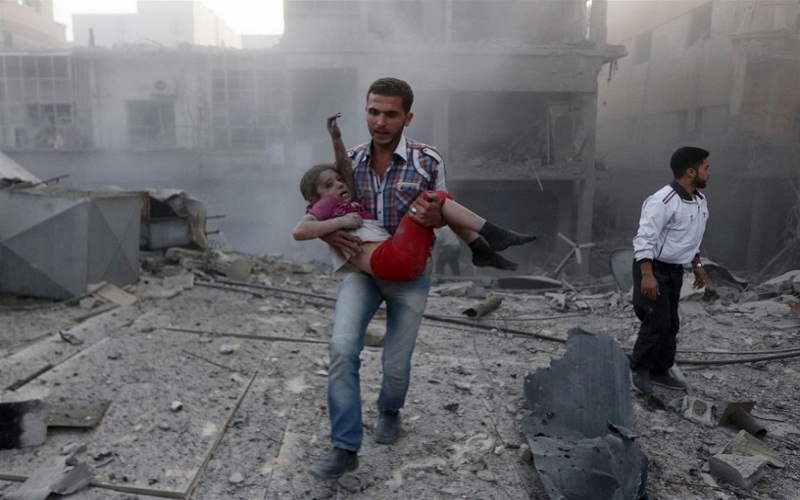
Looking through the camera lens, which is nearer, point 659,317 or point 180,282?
point 659,317

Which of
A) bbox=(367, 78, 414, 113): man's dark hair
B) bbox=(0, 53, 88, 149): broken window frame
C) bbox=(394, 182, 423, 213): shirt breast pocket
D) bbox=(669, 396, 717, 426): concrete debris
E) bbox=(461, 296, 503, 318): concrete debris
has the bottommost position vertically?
bbox=(461, 296, 503, 318): concrete debris

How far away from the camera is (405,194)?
2.67m

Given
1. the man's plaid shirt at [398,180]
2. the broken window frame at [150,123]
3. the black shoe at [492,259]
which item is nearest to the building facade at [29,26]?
the broken window frame at [150,123]

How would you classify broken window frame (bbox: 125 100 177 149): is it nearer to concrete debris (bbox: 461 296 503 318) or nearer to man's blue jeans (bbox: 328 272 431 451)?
concrete debris (bbox: 461 296 503 318)

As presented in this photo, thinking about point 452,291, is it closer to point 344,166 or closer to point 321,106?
point 344,166

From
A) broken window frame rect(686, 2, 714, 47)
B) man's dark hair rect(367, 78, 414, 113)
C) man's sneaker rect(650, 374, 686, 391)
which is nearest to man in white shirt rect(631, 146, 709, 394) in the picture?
man's sneaker rect(650, 374, 686, 391)

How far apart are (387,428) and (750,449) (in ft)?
6.26

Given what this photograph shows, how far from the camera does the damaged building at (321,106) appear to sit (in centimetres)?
1423

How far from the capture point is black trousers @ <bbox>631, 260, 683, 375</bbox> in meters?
3.73

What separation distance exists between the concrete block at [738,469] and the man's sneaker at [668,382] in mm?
1033

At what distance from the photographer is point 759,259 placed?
50.7 feet

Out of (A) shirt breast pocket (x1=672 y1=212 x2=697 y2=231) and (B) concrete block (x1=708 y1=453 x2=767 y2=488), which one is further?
(A) shirt breast pocket (x1=672 y1=212 x2=697 y2=231)

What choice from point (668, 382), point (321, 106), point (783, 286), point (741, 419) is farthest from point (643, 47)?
point (741, 419)

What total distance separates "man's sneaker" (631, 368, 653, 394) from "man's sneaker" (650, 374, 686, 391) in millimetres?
189
